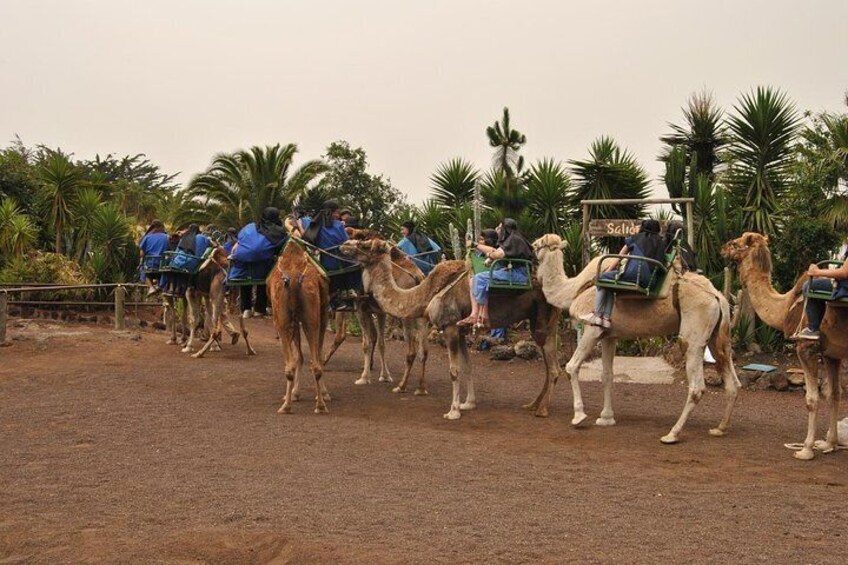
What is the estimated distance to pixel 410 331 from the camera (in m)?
13.9

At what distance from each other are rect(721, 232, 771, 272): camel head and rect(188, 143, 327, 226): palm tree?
24793mm

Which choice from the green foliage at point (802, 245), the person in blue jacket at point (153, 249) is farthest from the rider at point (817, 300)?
the person in blue jacket at point (153, 249)

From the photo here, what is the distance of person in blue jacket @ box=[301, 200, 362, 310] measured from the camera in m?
13.1

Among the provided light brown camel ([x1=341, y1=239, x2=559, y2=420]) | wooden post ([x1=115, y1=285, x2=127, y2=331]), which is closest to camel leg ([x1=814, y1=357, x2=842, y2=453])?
light brown camel ([x1=341, y1=239, x2=559, y2=420])

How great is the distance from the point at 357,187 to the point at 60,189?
32.3ft

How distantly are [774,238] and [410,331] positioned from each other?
7668mm

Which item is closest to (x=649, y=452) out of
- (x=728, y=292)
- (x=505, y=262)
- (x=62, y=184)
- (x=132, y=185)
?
(x=505, y=262)

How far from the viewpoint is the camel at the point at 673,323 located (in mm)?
10508

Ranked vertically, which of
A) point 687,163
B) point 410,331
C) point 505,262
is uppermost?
point 687,163

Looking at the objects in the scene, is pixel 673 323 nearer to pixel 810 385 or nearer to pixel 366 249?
pixel 810 385

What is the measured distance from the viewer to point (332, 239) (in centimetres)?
1317

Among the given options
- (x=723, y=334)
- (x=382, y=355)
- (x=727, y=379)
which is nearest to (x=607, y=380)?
(x=727, y=379)

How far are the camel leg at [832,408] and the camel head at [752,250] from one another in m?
1.25

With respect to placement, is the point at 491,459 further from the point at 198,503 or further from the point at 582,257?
the point at 582,257
